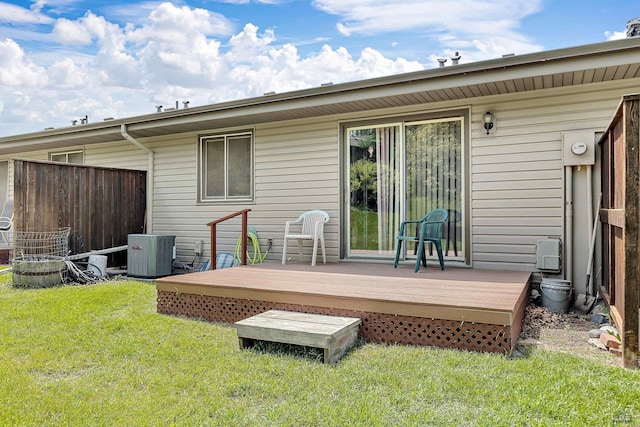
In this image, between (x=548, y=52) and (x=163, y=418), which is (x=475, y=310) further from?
(x=548, y=52)

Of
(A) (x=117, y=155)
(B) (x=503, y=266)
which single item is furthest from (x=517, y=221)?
(A) (x=117, y=155)

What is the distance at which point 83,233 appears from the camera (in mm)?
6629

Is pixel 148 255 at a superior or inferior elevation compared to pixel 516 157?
inferior

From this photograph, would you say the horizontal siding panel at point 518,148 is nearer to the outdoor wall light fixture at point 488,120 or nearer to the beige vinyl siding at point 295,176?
the outdoor wall light fixture at point 488,120

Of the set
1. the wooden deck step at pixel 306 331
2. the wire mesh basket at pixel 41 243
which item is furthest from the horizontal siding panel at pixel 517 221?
the wire mesh basket at pixel 41 243

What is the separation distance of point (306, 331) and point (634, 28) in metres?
4.31

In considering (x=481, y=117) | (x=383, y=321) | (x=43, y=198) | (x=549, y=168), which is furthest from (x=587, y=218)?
(x=43, y=198)

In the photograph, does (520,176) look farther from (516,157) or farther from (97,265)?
(97,265)

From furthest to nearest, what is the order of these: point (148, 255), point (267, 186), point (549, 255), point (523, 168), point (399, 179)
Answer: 1. point (267, 186)
2. point (148, 255)
3. point (399, 179)
4. point (523, 168)
5. point (549, 255)

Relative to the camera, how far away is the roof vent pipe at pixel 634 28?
416 centimetres

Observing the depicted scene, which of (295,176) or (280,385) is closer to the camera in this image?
(280,385)

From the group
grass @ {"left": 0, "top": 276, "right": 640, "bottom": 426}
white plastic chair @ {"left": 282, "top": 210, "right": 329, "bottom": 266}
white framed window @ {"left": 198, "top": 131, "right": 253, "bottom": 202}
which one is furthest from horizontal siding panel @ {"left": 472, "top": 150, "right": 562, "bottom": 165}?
white framed window @ {"left": 198, "top": 131, "right": 253, "bottom": 202}

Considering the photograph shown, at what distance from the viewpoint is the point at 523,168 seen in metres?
4.77

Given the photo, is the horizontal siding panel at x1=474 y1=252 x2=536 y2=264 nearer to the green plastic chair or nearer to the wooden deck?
the wooden deck
